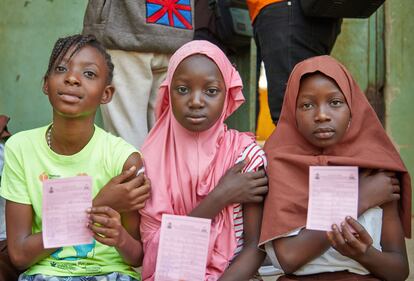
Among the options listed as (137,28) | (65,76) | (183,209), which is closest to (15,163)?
(65,76)

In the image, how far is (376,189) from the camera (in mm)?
2480

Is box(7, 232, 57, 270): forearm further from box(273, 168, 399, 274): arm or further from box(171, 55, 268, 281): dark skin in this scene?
box(273, 168, 399, 274): arm

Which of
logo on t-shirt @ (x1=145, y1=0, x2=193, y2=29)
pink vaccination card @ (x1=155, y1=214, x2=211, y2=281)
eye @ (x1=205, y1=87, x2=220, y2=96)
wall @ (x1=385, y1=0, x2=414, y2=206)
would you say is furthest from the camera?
wall @ (x1=385, y1=0, x2=414, y2=206)

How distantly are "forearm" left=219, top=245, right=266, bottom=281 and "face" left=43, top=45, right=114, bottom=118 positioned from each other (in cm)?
82

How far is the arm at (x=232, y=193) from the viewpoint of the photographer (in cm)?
252

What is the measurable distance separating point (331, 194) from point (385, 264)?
36 cm

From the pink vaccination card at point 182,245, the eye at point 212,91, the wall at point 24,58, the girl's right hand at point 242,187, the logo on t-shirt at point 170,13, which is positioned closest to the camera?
the pink vaccination card at point 182,245

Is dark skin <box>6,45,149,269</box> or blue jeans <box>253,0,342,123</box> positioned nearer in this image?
dark skin <box>6,45,149,269</box>

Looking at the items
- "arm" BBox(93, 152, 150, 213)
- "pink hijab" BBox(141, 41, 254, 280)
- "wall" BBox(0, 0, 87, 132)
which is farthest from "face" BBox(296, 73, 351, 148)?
"wall" BBox(0, 0, 87, 132)

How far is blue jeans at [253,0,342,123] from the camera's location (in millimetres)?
3262

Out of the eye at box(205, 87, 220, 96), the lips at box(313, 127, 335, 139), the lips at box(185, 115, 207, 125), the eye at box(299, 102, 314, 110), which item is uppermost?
the eye at box(205, 87, 220, 96)

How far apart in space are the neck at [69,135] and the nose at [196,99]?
42 cm

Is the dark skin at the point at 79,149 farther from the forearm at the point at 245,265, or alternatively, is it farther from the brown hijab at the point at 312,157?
the brown hijab at the point at 312,157

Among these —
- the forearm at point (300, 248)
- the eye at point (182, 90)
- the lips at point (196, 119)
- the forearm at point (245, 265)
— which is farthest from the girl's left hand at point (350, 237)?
the eye at point (182, 90)
